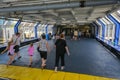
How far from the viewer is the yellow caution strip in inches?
187

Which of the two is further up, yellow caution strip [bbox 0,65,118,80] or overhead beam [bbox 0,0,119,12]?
overhead beam [bbox 0,0,119,12]

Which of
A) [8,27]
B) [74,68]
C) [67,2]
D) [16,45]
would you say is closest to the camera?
[67,2]

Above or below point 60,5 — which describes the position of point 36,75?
below

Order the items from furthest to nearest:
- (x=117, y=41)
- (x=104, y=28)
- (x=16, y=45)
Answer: (x=104, y=28), (x=117, y=41), (x=16, y=45)

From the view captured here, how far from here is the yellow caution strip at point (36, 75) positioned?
475 centimetres

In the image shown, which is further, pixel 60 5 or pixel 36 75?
pixel 60 5

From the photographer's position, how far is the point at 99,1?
15.5 feet

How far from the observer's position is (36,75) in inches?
197

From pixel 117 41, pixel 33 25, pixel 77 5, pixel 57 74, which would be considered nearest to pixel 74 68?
pixel 57 74

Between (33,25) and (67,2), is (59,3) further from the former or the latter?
(33,25)

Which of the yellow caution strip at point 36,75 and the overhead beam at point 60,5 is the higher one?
the overhead beam at point 60,5

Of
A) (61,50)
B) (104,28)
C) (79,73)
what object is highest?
(104,28)

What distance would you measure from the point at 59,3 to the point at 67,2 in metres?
0.33

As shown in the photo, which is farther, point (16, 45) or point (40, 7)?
point (16, 45)
